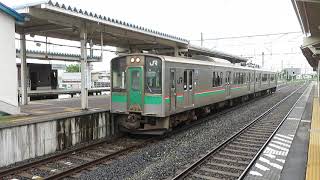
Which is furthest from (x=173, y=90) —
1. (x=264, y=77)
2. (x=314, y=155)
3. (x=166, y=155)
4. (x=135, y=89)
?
(x=264, y=77)

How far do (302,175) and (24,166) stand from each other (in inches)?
254

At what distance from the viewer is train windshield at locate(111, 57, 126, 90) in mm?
11620

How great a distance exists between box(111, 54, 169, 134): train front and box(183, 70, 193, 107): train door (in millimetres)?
1743

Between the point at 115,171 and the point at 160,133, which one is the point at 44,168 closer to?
the point at 115,171

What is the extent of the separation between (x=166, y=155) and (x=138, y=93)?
2725 millimetres

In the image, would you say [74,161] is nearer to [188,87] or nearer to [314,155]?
[188,87]

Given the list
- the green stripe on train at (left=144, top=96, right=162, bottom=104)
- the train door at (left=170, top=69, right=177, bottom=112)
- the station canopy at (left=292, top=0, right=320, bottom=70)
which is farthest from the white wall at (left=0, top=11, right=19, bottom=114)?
the station canopy at (left=292, top=0, right=320, bottom=70)

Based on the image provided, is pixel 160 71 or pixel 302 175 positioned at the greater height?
pixel 160 71

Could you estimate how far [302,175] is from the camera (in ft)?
24.3

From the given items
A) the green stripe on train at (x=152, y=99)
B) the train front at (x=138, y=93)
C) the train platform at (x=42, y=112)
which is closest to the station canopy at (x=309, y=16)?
the train front at (x=138, y=93)

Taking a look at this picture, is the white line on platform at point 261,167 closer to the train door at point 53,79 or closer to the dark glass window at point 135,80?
the dark glass window at point 135,80

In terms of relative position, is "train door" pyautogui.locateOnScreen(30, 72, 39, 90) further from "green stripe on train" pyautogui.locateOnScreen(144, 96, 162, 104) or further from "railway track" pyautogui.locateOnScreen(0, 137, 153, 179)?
"green stripe on train" pyautogui.locateOnScreen(144, 96, 162, 104)

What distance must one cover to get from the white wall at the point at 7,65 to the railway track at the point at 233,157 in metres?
6.17

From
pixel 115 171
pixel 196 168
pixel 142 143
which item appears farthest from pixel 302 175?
pixel 142 143
